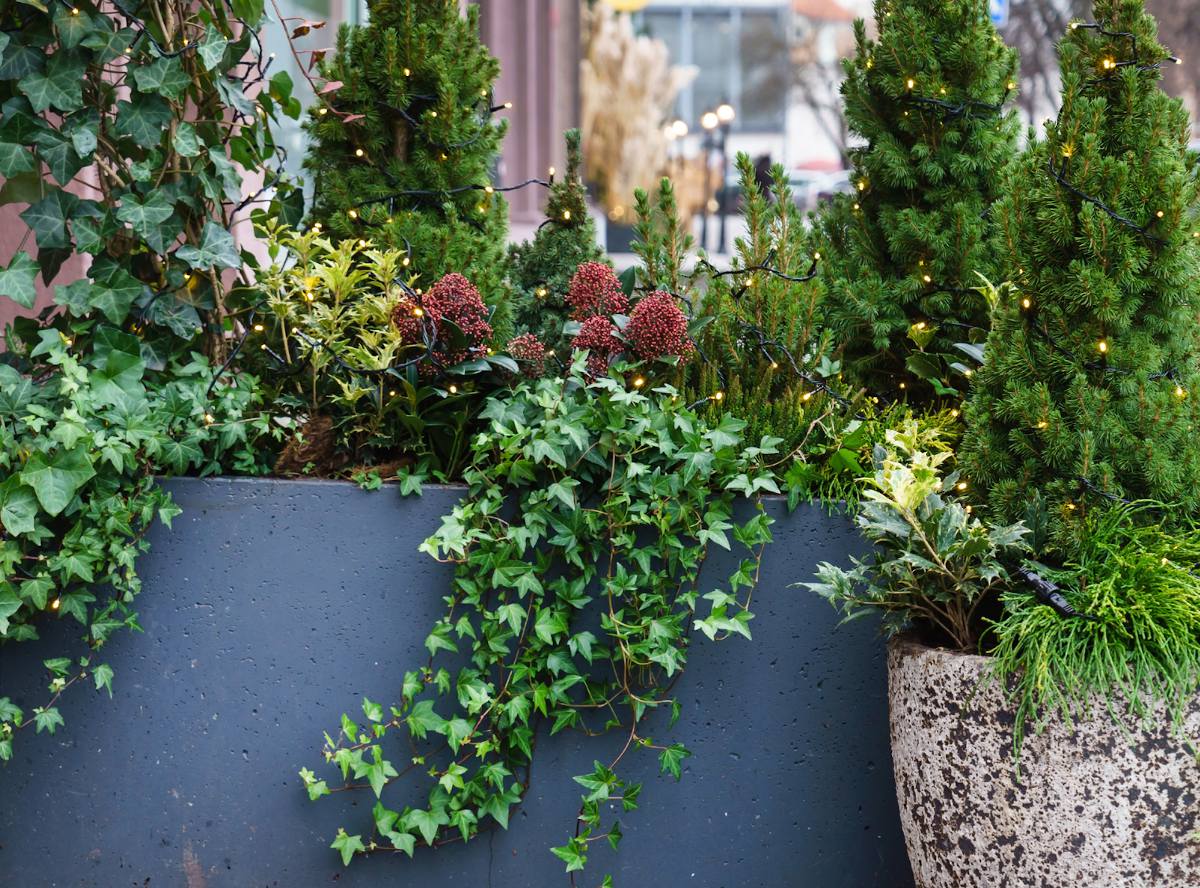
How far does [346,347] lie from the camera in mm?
2834

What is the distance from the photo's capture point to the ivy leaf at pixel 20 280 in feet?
8.86

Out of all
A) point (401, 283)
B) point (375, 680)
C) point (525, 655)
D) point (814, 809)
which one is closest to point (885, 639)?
point (814, 809)

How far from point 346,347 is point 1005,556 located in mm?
1582

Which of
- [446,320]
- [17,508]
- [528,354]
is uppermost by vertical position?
[446,320]

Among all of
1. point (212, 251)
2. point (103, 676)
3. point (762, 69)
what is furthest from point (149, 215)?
point (762, 69)

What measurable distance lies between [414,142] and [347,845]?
6.03 feet

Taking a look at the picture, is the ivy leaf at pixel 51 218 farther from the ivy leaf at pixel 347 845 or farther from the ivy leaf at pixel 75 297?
the ivy leaf at pixel 347 845

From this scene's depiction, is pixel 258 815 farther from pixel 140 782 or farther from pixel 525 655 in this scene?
pixel 525 655

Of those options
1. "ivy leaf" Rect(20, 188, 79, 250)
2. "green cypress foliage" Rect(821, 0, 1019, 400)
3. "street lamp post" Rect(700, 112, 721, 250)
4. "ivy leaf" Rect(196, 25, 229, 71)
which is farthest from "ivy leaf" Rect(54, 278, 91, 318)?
"street lamp post" Rect(700, 112, 721, 250)

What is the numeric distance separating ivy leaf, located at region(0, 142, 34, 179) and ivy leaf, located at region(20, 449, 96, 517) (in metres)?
0.75

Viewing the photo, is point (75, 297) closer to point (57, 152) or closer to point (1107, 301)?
point (57, 152)

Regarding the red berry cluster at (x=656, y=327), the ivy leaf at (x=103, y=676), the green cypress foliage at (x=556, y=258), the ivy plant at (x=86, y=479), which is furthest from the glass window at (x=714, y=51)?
the ivy leaf at (x=103, y=676)

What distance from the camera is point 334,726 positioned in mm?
2678

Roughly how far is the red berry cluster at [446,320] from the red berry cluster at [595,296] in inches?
10.4
